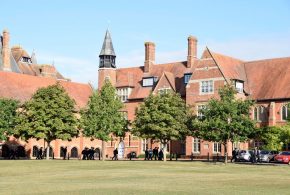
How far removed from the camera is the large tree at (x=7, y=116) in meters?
62.9

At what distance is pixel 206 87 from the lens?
72.1 m

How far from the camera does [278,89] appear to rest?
69625 mm

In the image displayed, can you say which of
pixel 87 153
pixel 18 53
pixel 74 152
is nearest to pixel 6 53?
pixel 18 53

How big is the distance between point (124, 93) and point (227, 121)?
3104 centimetres

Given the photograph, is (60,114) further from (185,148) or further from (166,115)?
(185,148)

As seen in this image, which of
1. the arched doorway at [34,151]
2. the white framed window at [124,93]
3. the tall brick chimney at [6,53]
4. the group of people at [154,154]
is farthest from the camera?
the tall brick chimney at [6,53]

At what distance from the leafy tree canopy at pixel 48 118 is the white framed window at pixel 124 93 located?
18420 mm

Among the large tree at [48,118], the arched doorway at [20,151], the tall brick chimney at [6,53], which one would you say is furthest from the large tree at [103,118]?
the tall brick chimney at [6,53]

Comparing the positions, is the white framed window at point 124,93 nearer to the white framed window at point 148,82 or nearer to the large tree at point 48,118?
the white framed window at point 148,82

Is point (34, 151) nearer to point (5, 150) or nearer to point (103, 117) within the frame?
point (5, 150)

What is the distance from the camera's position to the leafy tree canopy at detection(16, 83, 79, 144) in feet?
202

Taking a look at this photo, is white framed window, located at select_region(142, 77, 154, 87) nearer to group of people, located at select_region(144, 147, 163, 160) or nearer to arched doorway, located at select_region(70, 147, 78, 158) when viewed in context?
arched doorway, located at select_region(70, 147, 78, 158)

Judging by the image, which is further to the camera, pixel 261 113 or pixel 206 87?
pixel 206 87

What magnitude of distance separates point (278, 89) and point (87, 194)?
5367 centimetres
